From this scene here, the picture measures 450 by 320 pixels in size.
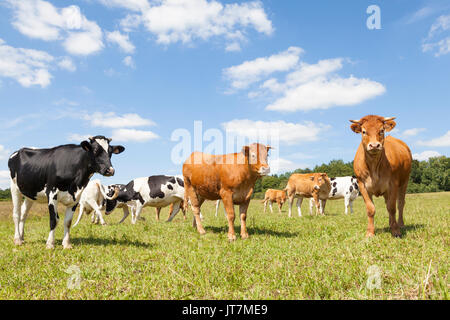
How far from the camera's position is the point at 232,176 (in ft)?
26.0

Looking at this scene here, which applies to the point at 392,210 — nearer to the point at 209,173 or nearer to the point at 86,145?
the point at 209,173

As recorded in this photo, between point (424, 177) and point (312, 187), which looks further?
point (424, 177)

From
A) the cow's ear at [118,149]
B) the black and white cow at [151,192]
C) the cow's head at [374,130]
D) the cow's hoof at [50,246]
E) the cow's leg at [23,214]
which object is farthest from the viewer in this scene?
the black and white cow at [151,192]

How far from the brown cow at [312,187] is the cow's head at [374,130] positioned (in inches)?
431

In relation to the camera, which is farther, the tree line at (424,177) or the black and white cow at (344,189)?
the tree line at (424,177)

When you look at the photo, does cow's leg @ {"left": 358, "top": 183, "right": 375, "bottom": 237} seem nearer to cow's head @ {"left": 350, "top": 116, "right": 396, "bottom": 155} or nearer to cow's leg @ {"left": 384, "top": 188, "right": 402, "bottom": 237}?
cow's leg @ {"left": 384, "top": 188, "right": 402, "bottom": 237}

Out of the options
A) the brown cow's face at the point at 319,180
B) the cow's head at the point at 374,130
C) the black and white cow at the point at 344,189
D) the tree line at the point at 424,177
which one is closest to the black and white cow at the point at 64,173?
the cow's head at the point at 374,130

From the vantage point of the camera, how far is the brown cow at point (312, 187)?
18000 mm

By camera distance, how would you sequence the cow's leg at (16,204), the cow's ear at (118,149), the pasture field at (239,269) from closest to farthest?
1. the pasture field at (239,269)
2. the cow's ear at (118,149)
3. the cow's leg at (16,204)

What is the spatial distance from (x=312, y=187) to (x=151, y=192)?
9.57 metres

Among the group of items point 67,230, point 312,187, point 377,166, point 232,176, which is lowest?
point 67,230

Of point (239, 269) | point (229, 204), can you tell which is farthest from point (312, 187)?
point (239, 269)

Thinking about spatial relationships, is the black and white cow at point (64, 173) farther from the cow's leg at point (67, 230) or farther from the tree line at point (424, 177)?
the tree line at point (424, 177)
